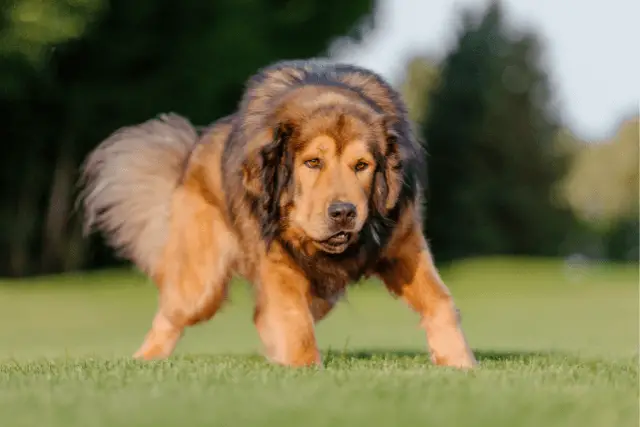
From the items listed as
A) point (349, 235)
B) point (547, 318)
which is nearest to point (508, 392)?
point (349, 235)

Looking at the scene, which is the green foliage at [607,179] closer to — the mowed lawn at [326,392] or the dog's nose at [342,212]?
the mowed lawn at [326,392]

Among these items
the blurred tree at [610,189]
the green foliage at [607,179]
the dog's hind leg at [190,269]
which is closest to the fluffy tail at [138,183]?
Answer: the dog's hind leg at [190,269]

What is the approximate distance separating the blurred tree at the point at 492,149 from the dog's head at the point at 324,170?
28579mm

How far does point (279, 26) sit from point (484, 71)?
1263cm

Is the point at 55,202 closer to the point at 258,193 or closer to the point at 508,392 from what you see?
the point at 258,193

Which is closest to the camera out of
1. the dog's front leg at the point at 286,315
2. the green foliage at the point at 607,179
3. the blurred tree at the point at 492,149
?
the dog's front leg at the point at 286,315

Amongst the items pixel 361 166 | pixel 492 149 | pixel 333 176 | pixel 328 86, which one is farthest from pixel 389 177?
pixel 492 149

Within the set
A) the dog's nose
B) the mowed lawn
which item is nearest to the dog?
the dog's nose

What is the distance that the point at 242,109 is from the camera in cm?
685

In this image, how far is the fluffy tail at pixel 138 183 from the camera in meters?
8.09

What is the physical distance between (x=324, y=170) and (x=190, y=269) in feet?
6.11

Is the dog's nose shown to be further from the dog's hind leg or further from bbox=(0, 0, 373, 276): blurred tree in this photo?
bbox=(0, 0, 373, 276): blurred tree

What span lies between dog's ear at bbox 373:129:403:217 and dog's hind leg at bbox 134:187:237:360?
51.9 inches

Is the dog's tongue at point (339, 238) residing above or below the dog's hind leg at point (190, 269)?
above
